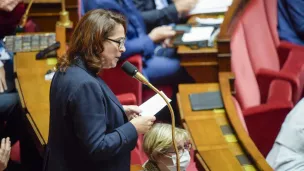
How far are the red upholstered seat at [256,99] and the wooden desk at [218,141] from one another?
7.2 inches

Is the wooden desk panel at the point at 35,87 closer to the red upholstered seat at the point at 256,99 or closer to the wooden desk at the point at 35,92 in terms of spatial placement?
the wooden desk at the point at 35,92

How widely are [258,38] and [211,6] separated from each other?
211 mm

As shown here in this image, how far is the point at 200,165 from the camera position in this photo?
1.12 meters

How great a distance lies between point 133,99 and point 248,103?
376 millimetres

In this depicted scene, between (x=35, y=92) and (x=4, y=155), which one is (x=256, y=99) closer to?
(x=35, y=92)

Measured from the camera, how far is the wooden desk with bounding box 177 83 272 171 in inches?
43.7

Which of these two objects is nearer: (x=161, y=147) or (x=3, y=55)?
(x=161, y=147)

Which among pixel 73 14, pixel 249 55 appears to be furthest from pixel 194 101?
pixel 73 14

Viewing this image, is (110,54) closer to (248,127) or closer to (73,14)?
(248,127)

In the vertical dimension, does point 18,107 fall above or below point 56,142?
below

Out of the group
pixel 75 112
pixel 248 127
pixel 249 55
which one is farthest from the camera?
pixel 249 55

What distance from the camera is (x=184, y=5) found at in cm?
187

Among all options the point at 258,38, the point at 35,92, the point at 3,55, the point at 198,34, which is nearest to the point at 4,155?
the point at 35,92

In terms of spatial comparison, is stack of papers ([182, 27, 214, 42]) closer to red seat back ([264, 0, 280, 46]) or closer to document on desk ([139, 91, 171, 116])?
red seat back ([264, 0, 280, 46])
